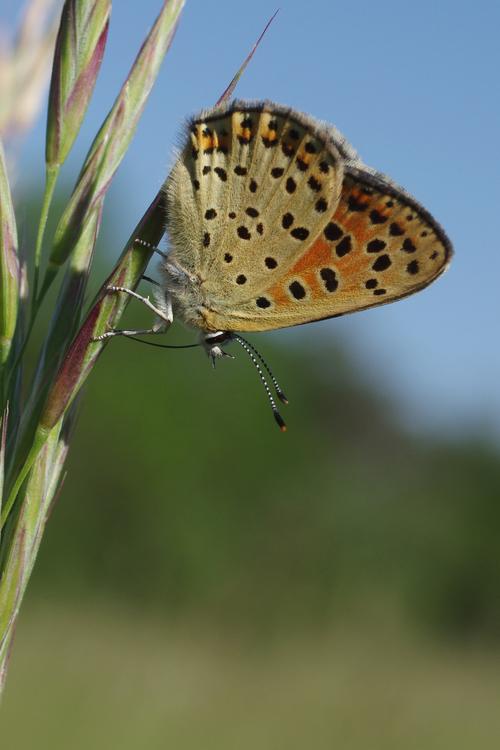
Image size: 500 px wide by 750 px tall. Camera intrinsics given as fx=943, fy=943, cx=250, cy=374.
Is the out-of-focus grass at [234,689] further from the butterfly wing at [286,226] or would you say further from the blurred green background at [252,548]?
the butterfly wing at [286,226]

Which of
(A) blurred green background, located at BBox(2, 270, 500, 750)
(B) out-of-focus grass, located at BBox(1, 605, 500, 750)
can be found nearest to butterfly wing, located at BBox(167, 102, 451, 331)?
(B) out-of-focus grass, located at BBox(1, 605, 500, 750)

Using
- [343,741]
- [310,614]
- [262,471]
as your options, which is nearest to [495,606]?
[310,614]

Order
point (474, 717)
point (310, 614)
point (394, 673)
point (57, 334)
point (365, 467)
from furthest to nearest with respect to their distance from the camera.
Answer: point (365, 467) < point (310, 614) < point (394, 673) < point (474, 717) < point (57, 334)

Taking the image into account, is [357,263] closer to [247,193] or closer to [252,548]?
[247,193]

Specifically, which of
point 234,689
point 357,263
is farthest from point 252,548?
point 357,263

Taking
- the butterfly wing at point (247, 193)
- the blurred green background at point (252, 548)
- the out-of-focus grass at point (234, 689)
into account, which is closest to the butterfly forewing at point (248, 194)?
the butterfly wing at point (247, 193)

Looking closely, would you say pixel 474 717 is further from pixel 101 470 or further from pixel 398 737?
pixel 101 470
